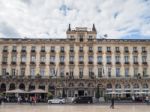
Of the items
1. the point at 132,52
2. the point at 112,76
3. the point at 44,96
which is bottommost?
the point at 44,96

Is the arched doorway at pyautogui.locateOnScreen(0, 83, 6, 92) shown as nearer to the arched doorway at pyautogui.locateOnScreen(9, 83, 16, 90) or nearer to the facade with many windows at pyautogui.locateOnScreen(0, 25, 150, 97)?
the facade with many windows at pyautogui.locateOnScreen(0, 25, 150, 97)

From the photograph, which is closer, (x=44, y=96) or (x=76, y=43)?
(x=44, y=96)

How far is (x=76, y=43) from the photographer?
83.7 metres

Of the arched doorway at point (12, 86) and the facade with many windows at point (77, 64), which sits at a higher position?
the facade with many windows at point (77, 64)

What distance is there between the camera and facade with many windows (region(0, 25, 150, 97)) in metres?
80.8

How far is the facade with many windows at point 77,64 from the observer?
265 feet

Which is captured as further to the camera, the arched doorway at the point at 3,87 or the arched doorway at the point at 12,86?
the arched doorway at the point at 12,86

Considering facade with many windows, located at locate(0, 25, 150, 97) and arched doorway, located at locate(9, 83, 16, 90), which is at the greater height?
facade with many windows, located at locate(0, 25, 150, 97)

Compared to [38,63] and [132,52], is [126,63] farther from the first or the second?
[38,63]

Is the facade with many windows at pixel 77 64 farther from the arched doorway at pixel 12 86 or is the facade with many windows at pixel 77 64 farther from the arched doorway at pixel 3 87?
the arched doorway at pixel 3 87

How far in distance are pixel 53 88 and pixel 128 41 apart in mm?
24965

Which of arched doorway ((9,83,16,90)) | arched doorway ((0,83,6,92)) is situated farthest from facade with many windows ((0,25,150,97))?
arched doorway ((0,83,6,92))

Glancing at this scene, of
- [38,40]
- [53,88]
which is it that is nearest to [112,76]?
[53,88]

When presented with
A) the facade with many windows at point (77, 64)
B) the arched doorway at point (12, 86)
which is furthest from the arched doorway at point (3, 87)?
the arched doorway at point (12, 86)
